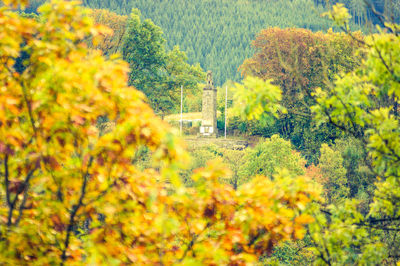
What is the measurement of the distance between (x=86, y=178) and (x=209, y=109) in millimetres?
34184

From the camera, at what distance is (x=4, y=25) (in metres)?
3.89

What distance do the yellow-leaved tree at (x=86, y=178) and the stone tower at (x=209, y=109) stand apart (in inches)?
1306

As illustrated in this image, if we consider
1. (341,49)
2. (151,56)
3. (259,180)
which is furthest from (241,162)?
(259,180)

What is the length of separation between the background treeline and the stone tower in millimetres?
41567

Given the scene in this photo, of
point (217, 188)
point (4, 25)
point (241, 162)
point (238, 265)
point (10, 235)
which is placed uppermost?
point (4, 25)

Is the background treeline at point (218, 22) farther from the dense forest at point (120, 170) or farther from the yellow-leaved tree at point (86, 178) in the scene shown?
the yellow-leaved tree at point (86, 178)

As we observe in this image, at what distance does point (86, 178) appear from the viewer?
4.07 metres

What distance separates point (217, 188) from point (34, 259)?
174 cm

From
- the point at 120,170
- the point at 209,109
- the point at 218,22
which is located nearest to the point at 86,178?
the point at 120,170

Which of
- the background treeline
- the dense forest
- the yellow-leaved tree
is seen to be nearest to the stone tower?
the dense forest

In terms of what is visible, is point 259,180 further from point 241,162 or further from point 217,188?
point 241,162

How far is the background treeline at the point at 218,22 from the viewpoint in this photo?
85.3 metres

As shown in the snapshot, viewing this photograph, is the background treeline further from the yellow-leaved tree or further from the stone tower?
the yellow-leaved tree

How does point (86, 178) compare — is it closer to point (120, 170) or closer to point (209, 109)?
point (120, 170)
